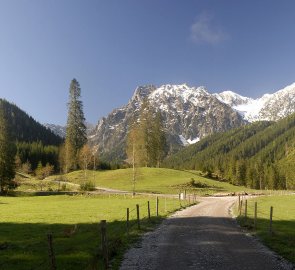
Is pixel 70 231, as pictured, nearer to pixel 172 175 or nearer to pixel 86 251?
pixel 86 251

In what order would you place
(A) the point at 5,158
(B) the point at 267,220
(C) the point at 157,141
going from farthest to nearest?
(C) the point at 157,141
(A) the point at 5,158
(B) the point at 267,220

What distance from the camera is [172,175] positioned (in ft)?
407

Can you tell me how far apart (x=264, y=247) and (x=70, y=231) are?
15151 millimetres

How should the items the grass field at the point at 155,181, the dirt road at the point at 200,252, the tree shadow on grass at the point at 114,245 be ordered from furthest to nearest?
1. the grass field at the point at 155,181
2. the tree shadow on grass at the point at 114,245
3. the dirt road at the point at 200,252

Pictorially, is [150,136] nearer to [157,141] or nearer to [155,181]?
[157,141]

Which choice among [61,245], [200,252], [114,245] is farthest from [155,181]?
[200,252]

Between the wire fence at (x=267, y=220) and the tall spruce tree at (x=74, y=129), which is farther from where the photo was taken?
the tall spruce tree at (x=74, y=129)

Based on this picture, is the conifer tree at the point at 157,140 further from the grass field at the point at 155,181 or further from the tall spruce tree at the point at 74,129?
the tall spruce tree at the point at 74,129

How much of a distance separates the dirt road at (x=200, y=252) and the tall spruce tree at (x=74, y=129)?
11618 cm

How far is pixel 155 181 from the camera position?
116 meters

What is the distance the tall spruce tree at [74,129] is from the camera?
143 meters

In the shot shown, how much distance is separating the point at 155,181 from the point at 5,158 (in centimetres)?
4414

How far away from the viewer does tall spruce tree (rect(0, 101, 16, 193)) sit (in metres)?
94.8

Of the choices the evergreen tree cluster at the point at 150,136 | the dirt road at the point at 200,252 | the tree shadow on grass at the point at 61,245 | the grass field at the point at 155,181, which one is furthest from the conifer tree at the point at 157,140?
the dirt road at the point at 200,252
